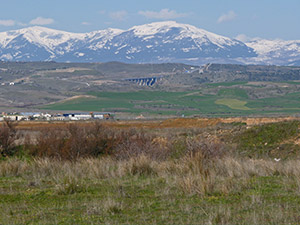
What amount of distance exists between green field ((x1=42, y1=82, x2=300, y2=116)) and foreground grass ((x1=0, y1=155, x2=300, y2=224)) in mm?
113420

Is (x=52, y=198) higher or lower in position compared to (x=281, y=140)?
higher

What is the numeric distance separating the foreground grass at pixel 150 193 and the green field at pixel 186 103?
11342 cm

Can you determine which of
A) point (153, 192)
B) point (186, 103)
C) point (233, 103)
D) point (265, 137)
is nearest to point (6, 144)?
point (265, 137)

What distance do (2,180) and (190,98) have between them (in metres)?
154

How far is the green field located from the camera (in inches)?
5394

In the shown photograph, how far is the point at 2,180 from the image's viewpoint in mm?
14117

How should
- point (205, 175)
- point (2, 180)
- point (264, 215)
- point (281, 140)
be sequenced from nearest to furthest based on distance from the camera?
point (264, 215) < point (205, 175) < point (2, 180) < point (281, 140)

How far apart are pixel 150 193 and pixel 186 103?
479ft

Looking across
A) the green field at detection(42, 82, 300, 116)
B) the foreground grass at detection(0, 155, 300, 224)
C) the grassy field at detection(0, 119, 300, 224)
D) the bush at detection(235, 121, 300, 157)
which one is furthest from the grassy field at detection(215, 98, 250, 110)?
the foreground grass at detection(0, 155, 300, 224)

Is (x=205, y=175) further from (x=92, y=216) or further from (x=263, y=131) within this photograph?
(x=263, y=131)

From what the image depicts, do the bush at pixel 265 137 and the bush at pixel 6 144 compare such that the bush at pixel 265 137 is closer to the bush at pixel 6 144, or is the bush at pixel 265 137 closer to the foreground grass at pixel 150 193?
the bush at pixel 6 144

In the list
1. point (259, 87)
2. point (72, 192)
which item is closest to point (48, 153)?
point (72, 192)

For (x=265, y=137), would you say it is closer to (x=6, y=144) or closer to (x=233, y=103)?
(x=6, y=144)

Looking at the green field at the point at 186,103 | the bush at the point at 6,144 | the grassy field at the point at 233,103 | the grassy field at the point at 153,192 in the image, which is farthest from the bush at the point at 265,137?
the grassy field at the point at 233,103
